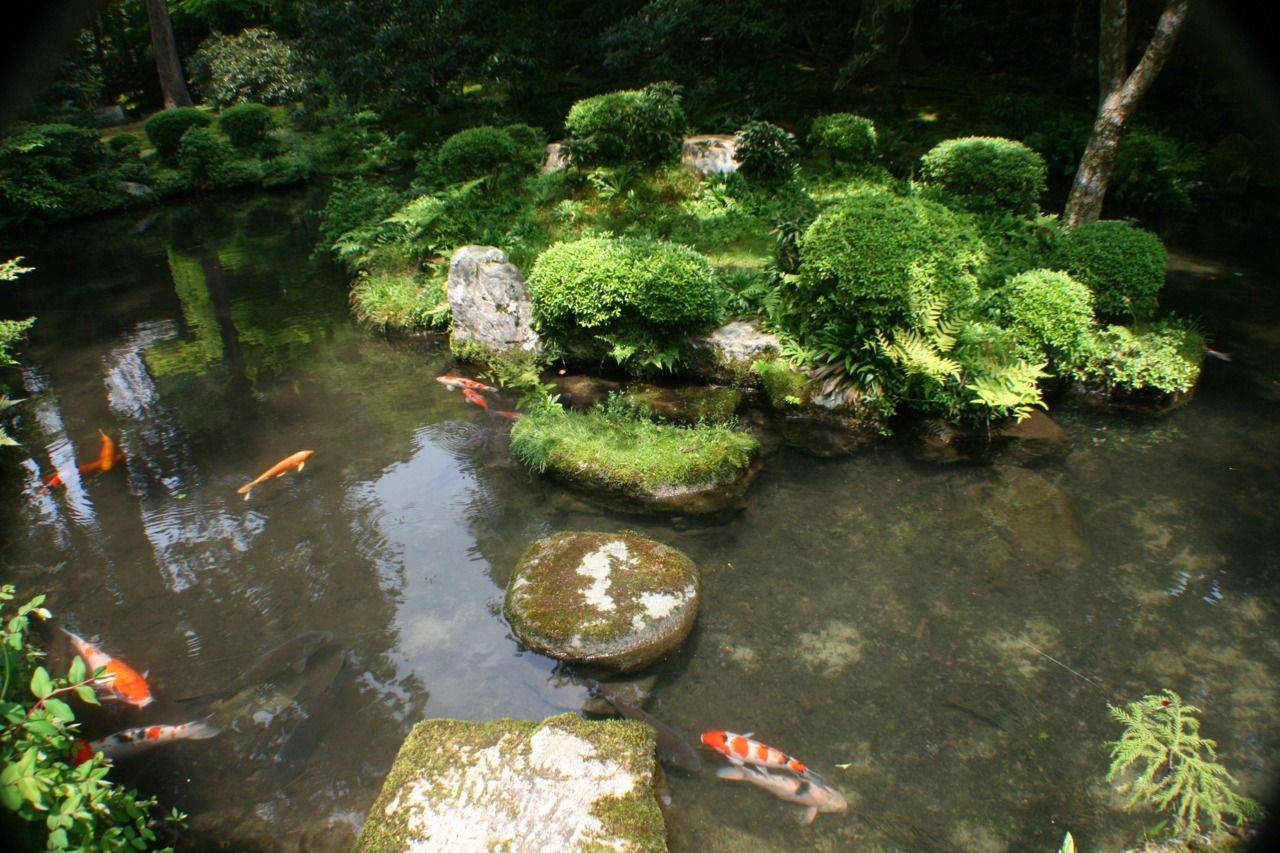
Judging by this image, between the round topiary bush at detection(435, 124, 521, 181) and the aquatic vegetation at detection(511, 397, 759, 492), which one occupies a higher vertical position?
the round topiary bush at detection(435, 124, 521, 181)

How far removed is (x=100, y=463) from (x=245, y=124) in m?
20.4

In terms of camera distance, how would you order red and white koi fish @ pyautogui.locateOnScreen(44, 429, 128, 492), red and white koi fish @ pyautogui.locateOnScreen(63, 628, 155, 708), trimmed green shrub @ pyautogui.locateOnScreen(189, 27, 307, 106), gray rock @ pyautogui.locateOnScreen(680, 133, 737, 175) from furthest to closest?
1. trimmed green shrub @ pyautogui.locateOnScreen(189, 27, 307, 106)
2. gray rock @ pyautogui.locateOnScreen(680, 133, 737, 175)
3. red and white koi fish @ pyautogui.locateOnScreen(44, 429, 128, 492)
4. red and white koi fish @ pyautogui.locateOnScreen(63, 628, 155, 708)

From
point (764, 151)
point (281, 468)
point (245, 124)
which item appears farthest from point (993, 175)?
point (245, 124)

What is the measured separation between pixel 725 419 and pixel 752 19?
13.6 m

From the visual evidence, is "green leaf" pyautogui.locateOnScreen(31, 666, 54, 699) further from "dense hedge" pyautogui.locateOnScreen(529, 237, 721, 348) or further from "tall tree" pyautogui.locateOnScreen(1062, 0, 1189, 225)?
"tall tree" pyautogui.locateOnScreen(1062, 0, 1189, 225)

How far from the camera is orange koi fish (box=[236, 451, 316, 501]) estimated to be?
7035 millimetres

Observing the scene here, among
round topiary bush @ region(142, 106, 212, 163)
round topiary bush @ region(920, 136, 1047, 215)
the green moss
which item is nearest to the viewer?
the green moss

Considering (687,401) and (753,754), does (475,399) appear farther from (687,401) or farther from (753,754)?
(753,754)

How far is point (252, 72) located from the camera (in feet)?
91.9

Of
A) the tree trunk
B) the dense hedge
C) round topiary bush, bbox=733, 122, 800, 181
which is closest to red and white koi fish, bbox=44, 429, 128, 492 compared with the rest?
the dense hedge

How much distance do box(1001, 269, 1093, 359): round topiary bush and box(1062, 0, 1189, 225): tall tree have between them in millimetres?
3360

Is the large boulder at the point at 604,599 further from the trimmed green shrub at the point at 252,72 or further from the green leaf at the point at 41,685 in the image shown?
the trimmed green shrub at the point at 252,72

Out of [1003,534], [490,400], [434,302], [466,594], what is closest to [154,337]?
[434,302]

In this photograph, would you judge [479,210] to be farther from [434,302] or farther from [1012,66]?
[1012,66]
